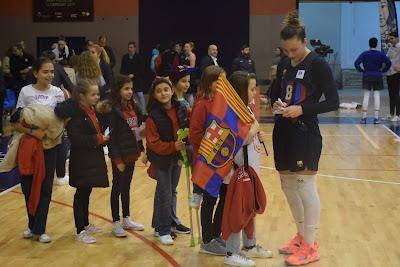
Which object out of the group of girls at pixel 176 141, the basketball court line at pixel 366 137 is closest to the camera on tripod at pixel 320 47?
the basketball court line at pixel 366 137

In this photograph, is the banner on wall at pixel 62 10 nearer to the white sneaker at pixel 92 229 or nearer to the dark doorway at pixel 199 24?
the dark doorway at pixel 199 24

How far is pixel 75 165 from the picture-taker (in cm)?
569

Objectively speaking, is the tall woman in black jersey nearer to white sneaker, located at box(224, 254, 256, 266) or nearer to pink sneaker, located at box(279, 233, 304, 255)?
pink sneaker, located at box(279, 233, 304, 255)

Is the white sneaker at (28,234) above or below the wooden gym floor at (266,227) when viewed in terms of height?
above

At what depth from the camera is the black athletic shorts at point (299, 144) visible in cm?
493

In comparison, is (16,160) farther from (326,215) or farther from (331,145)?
(331,145)

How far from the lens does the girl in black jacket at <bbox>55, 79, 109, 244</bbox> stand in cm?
566

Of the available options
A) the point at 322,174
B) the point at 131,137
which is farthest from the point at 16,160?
the point at 322,174

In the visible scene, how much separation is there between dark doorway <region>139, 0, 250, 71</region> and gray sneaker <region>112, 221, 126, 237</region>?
14.9 m

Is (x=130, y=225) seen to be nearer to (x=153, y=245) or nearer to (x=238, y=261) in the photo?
(x=153, y=245)

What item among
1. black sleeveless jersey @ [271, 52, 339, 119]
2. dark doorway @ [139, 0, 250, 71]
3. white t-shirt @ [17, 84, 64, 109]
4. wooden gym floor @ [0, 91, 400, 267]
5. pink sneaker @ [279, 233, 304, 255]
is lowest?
wooden gym floor @ [0, 91, 400, 267]

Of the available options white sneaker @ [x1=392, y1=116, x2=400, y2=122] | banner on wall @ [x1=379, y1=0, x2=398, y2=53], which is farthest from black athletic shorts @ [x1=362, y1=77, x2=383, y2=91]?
banner on wall @ [x1=379, y1=0, x2=398, y2=53]

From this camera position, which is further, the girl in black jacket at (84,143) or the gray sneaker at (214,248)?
the girl in black jacket at (84,143)

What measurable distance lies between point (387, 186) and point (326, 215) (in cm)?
171
